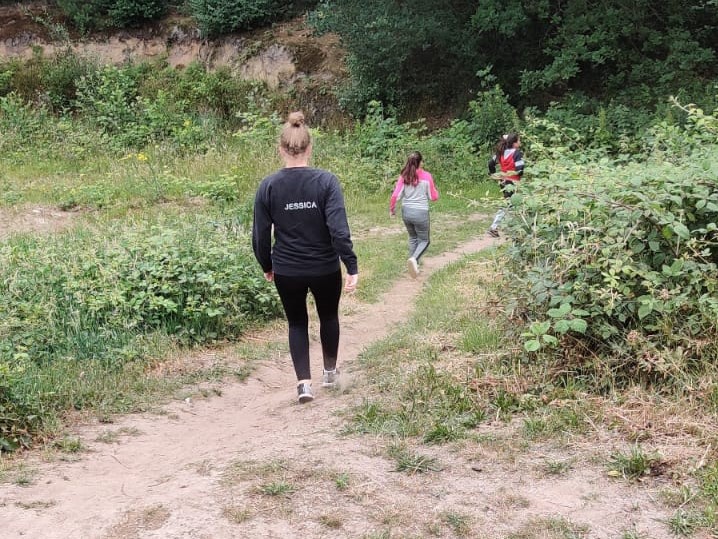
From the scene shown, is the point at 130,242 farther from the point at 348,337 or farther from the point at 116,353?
the point at 348,337

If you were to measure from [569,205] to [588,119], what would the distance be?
523 inches

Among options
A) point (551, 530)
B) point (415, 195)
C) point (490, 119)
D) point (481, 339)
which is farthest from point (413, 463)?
point (490, 119)

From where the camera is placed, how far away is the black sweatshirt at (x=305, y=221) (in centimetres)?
538

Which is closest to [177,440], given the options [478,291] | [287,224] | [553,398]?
[287,224]

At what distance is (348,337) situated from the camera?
307 inches

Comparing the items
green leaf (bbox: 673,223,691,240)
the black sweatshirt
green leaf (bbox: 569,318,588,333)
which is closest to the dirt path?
green leaf (bbox: 569,318,588,333)

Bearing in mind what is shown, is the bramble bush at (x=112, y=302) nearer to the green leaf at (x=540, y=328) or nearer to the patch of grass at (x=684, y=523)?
the green leaf at (x=540, y=328)

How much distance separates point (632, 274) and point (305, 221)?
2233 millimetres

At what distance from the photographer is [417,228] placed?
10.1 meters

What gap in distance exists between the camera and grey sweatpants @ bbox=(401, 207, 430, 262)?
9984 millimetres

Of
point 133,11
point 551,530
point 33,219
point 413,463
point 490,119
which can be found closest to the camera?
point 551,530

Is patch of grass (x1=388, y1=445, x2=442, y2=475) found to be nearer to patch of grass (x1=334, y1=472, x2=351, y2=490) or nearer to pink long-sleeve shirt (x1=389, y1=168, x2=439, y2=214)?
patch of grass (x1=334, y1=472, x2=351, y2=490)

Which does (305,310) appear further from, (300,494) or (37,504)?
(37,504)

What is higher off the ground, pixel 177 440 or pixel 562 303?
pixel 562 303
